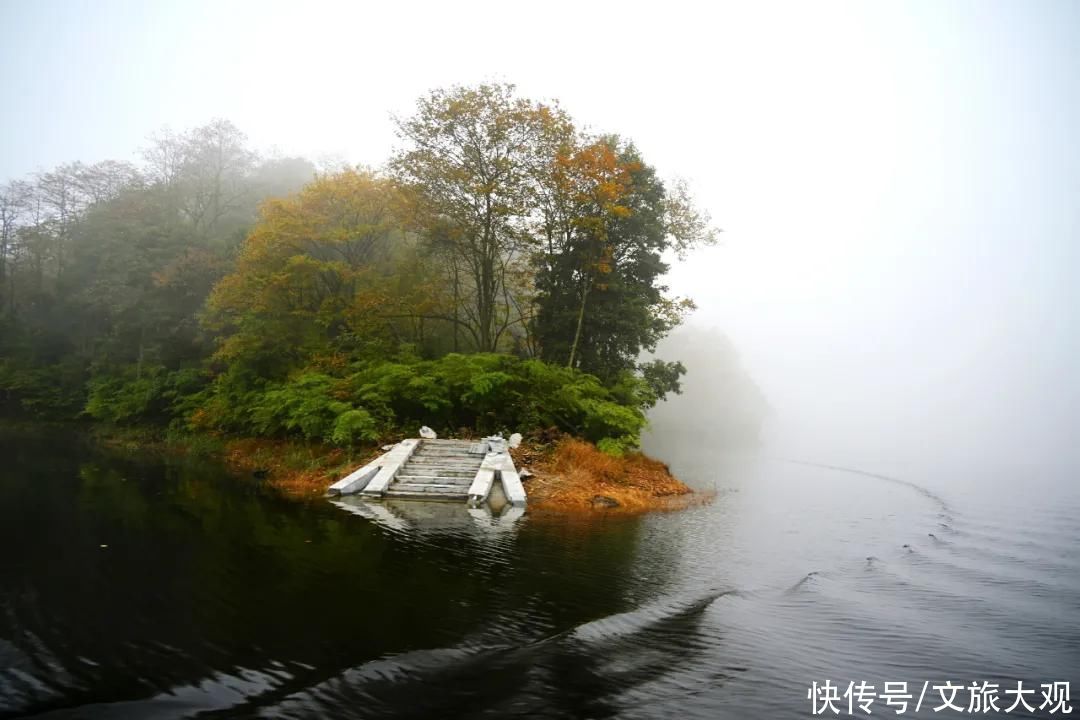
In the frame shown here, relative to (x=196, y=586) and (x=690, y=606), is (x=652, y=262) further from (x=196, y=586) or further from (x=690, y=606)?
(x=196, y=586)

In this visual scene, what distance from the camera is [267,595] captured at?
579 cm

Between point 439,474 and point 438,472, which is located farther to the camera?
point 438,472

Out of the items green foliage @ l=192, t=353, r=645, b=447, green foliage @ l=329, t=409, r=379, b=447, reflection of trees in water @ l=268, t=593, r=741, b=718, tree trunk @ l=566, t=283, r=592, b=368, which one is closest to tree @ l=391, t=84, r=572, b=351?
tree trunk @ l=566, t=283, r=592, b=368

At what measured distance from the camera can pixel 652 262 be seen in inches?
857

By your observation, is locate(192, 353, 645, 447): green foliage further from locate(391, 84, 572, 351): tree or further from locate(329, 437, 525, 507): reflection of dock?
locate(391, 84, 572, 351): tree

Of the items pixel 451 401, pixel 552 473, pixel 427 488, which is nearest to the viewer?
pixel 427 488

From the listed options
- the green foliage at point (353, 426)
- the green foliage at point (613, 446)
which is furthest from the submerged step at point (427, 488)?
the green foliage at point (613, 446)

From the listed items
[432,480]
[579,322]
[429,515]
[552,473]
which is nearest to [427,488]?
[432,480]

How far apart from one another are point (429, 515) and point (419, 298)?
12.8m

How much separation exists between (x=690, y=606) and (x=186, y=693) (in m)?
5.18

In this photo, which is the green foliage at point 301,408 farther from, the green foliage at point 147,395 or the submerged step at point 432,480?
the green foliage at point 147,395

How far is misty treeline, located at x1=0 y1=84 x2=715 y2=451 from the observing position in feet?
56.4

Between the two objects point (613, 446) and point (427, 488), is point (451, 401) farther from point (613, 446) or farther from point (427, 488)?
point (613, 446)

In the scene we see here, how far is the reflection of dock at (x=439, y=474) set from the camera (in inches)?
477
